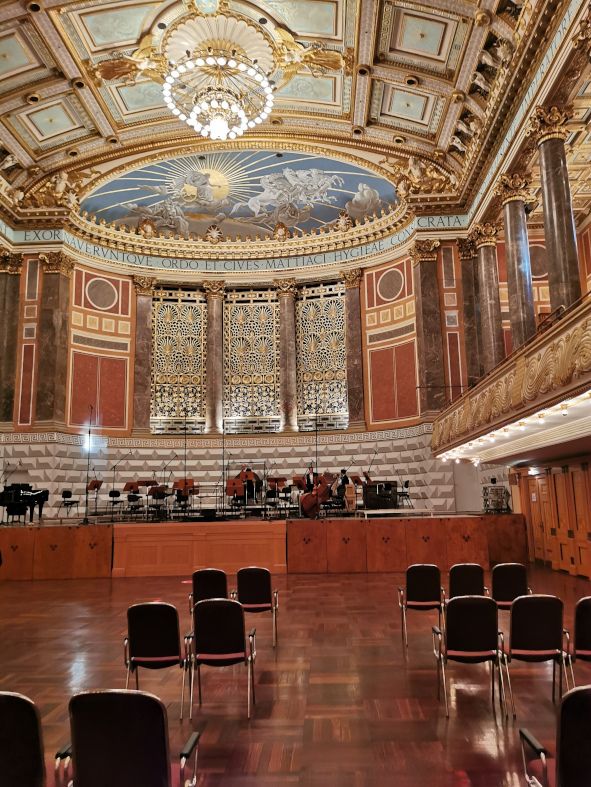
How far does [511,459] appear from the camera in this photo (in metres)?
15.3

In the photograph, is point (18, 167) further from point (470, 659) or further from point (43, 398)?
point (470, 659)

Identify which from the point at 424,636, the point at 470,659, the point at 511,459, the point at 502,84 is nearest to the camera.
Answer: the point at 470,659

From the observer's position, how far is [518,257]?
1524cm

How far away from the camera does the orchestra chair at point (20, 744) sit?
2883 mm

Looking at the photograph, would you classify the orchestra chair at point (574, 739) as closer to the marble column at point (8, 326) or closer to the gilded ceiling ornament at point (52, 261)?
the marble column at point (8, 326)

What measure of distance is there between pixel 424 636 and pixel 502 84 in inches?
475

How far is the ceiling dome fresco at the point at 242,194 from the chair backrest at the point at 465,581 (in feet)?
52.4

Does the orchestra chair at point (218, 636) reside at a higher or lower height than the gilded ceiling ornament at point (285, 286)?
lower

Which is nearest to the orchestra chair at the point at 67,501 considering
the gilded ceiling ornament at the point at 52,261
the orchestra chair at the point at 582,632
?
the gilded ceiling ornament at the point at 52,261

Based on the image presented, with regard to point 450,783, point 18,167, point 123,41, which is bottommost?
point 450,783

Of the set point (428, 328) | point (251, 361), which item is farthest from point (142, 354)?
point (428, 328)

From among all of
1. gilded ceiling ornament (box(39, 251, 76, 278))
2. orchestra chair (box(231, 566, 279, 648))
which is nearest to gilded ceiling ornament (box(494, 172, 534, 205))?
orchestra chair (box(231, 566, 279, 648))

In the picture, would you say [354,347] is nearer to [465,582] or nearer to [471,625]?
[465,582]

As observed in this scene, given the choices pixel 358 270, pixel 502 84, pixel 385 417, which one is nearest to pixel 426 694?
pixel 502 84
